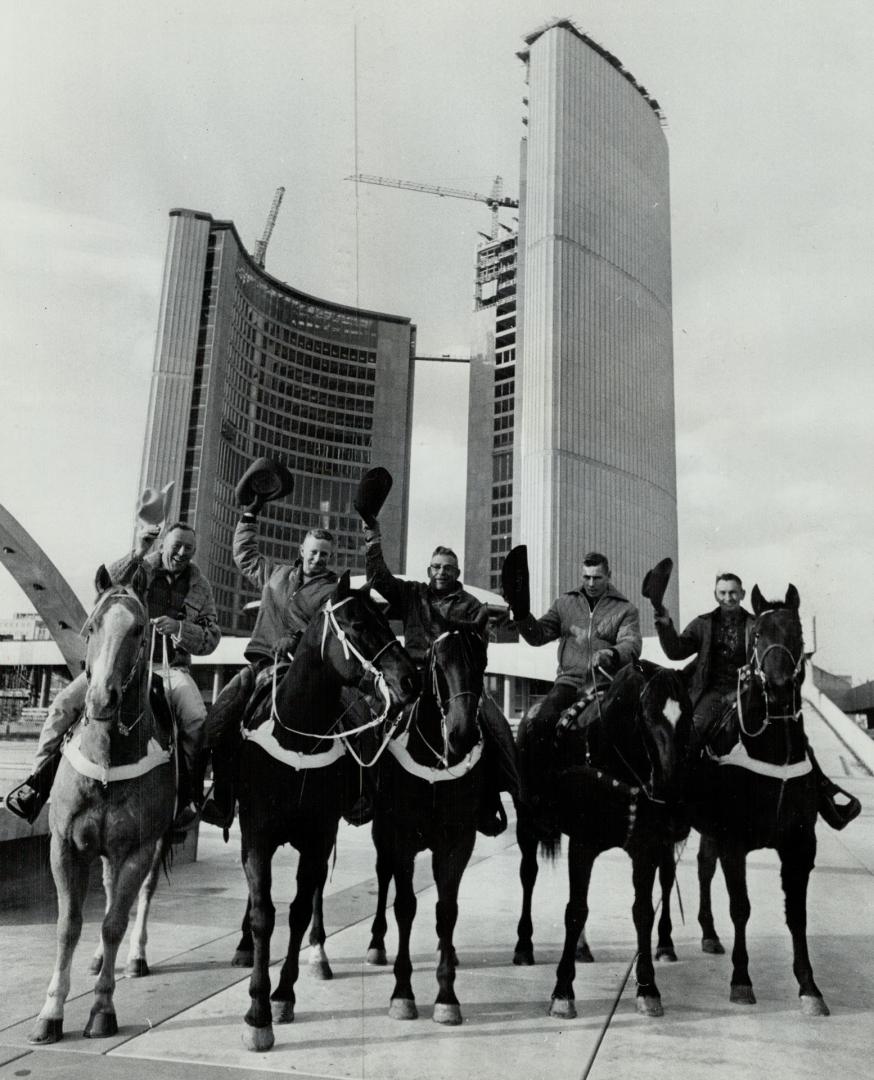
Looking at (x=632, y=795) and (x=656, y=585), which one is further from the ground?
(x=656, y=585)

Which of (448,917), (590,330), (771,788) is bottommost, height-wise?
(448,917)

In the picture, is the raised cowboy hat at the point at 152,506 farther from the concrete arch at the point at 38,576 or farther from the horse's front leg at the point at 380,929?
the concrete arch at the point at 38,576

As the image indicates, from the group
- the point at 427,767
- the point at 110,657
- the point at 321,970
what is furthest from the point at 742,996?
the point at 110,657

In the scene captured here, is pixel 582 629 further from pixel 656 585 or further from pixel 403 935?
pixel 403 935

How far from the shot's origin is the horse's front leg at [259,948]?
4.37m

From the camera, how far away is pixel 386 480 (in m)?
6.05

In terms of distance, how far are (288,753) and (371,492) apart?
6.53 feet

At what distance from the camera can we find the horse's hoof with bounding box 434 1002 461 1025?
476 cm

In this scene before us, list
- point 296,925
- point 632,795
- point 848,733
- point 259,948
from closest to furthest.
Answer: point 259,948
point 296,925
point 632,795
point 848,733

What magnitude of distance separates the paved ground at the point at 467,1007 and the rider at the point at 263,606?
1282mm

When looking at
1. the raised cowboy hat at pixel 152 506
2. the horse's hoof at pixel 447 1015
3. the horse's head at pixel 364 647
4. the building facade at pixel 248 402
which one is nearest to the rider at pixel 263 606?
the raised cowboy hat at pixel 152 506

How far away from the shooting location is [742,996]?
5301 millimetres

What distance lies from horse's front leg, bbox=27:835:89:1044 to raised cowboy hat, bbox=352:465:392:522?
2772 mm

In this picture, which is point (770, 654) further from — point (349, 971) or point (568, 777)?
point (349, 971)
